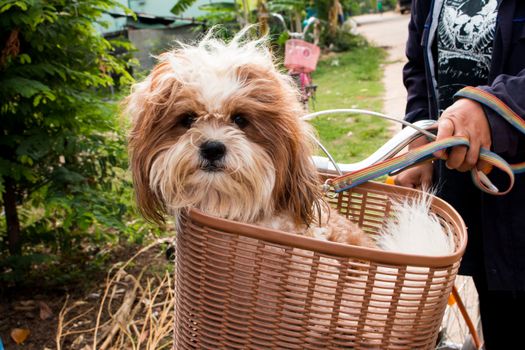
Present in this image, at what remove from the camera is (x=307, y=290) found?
1.30m

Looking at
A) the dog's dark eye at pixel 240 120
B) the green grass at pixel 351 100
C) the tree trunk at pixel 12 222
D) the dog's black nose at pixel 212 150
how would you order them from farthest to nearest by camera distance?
the green grass at pixel 351 100, the tree trunk at pixel 12 222, the dog's dark eye at pixel 240 120, the dog's black nose at pixel 212 150

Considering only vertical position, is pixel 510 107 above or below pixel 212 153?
above

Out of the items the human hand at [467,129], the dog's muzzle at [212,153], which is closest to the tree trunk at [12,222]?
the dog's muzzle at [212,153]

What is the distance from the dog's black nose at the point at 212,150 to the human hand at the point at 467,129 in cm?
61

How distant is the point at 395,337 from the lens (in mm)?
1305

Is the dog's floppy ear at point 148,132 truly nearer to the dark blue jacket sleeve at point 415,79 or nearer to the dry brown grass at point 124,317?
the dark blue jacket sleeve at point 415,79

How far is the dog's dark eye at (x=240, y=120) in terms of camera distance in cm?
175

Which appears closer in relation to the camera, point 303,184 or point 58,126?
point 303,184

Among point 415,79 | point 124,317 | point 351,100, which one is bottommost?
point 351,100

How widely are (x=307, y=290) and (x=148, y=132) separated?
75cm

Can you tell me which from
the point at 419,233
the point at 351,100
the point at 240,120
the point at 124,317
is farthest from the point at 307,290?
the point at 351,100

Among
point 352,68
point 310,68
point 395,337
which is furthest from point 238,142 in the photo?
point 352,68

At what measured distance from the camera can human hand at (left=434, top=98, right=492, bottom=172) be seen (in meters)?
1.51

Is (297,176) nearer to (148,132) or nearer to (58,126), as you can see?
(148,132)
